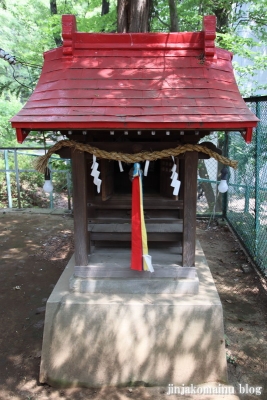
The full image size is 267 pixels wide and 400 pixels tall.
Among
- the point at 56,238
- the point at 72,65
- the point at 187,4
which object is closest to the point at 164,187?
the point at 72,65

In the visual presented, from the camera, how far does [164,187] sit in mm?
3816

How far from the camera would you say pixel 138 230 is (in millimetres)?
3318

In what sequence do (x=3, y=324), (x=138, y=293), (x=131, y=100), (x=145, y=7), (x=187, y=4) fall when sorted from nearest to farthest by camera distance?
(x=131, y=100) → (x=138, y=293) → (x=3, y=324) → (x=145, y=7) → (x=187, y=4)

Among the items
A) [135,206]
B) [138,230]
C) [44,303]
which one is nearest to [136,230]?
[138,230]

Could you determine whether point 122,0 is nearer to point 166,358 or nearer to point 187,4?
point 187,4

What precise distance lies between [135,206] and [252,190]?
358 cm

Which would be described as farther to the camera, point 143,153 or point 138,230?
point 138,230

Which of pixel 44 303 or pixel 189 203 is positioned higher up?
pixel 189 203

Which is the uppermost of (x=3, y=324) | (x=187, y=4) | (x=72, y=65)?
(x=187, y=4)

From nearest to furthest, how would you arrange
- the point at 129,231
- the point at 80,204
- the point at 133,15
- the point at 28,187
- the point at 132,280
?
the point at 80,204
the point at 132,280
the point at 129,231
the point at 133,15
the point at 28,187

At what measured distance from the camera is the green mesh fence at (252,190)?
523cm

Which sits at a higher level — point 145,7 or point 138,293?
point 145,7

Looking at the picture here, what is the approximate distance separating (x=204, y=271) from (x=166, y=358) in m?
1.22

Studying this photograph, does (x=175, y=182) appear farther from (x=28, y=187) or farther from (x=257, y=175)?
(x=28, y=187)
